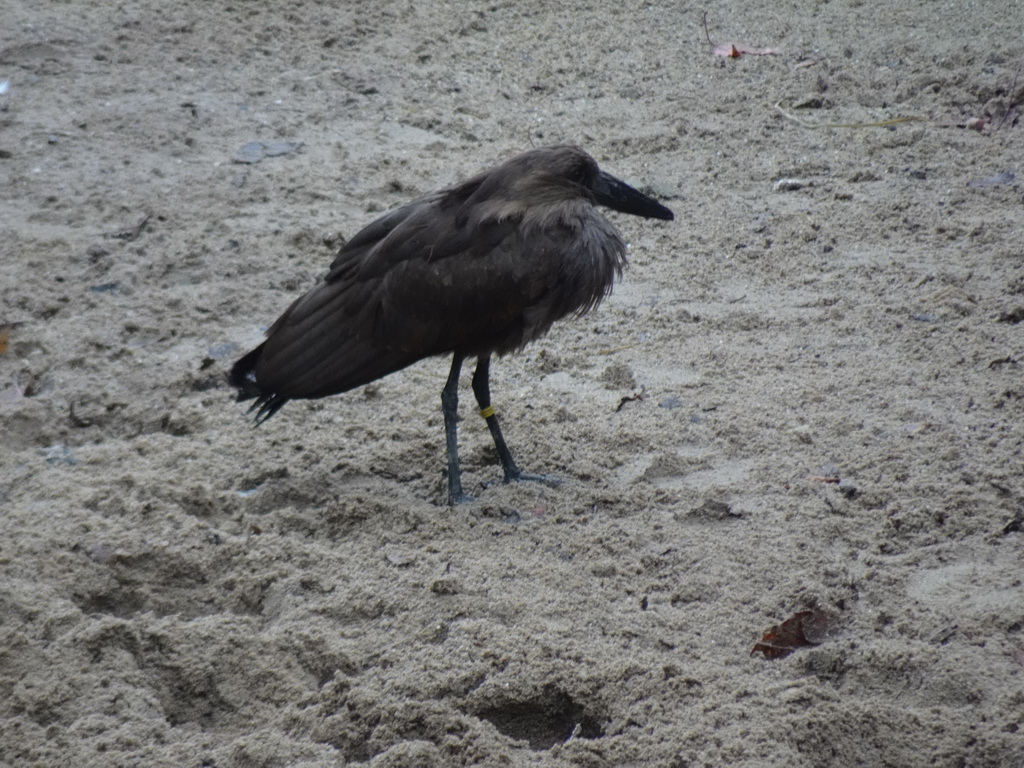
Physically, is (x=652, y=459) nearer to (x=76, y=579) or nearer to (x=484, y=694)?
(x=484, y=694)

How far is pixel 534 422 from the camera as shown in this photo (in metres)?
4.46

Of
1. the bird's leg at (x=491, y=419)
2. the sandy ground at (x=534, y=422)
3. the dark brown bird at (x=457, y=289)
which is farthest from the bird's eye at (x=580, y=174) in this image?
the sandy ground at (x=534, y=422)

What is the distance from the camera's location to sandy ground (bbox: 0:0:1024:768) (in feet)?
9.59

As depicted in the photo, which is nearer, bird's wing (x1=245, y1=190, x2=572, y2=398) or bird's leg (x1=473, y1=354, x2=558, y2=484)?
bird's wing (x1=245, y1=190, x2=572, y2=398)

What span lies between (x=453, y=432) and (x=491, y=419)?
0.17 m

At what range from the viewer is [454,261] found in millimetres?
3924

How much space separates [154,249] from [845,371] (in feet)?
11.1

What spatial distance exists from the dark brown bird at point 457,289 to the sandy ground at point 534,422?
0.37 meters

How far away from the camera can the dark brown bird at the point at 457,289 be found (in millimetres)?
3900

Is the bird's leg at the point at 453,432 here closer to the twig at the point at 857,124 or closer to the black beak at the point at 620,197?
the black beak at the point at 620,197

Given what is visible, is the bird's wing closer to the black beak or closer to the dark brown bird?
the dark brown bird

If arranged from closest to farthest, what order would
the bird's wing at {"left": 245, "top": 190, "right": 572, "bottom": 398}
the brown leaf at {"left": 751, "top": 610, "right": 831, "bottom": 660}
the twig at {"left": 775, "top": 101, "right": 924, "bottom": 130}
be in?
the brown leaf at {"left": 751, "top": 610, "right": 831, "bottom": 660} < the bird's wing at {"left": 245, "top": 190, "right": 572, "bottom": 398} < the twig at {"left": 775, "top": 101, "right": 924, "bottom": 130}

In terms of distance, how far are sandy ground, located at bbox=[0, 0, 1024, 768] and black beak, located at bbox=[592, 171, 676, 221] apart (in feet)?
2.32

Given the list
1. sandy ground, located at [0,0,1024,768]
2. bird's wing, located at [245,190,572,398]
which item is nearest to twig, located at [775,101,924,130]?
sandy ground, located at [0,0,1024,768]
